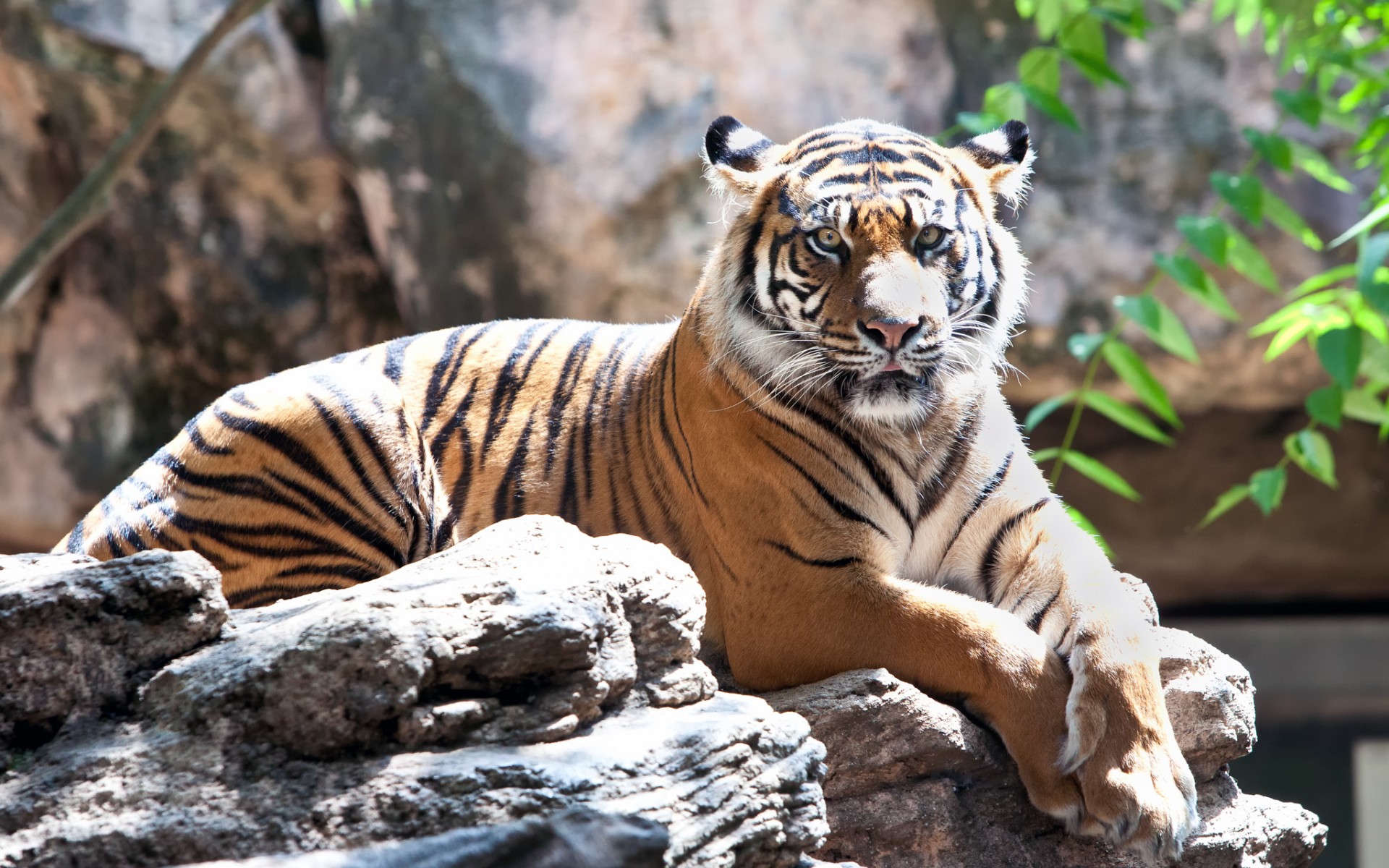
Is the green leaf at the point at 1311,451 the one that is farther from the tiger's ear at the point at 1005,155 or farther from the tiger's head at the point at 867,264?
the tiger's ear at the point at 1005,155

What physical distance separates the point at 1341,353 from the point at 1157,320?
1.53ft

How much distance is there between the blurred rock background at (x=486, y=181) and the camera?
515 centimetres

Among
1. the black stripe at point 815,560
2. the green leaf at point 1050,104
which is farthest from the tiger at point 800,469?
the green leaf at point 1050,104

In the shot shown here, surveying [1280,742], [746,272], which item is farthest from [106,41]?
[1280,742]

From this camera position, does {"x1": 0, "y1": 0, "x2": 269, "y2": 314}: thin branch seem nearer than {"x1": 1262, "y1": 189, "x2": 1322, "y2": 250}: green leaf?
No

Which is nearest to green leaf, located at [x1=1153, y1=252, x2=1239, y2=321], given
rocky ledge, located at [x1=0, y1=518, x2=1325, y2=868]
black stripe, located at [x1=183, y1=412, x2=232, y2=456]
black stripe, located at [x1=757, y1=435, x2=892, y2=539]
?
black stripe, located at [x1=757, y1=435, x2=892, y2=539]

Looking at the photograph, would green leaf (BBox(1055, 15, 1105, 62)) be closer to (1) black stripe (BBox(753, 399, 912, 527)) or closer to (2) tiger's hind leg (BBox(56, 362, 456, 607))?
(1) black stripe (BBox(753, 399, 912, 527))

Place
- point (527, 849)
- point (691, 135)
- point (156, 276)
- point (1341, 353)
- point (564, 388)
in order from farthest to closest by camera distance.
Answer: point (156, 276), point (691, 135), point (1341, 353), point (564, 388), point (527, 849)

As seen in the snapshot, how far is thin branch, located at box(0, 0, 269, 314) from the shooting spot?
3.83 metres

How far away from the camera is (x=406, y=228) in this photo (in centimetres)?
532

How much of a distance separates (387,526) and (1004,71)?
3605mm

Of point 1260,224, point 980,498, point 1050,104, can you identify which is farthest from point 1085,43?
point 980,498

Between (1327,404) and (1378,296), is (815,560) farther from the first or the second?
(1327,404)

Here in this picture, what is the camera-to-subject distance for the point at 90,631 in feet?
5.07
